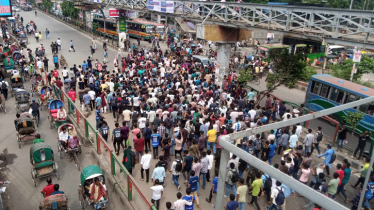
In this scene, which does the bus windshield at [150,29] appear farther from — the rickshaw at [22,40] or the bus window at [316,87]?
the bus window at [316,87]

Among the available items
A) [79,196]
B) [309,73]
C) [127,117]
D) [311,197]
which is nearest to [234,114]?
[127,117]

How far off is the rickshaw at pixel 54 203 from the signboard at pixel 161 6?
713 inches

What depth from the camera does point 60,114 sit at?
12.5 metres

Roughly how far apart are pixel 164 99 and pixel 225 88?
5188mm

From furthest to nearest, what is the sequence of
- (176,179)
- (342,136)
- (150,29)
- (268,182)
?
(150,29) < (342,136) < (176,179) < (268,182)

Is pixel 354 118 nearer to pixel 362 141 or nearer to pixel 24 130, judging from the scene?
pixel 362 141

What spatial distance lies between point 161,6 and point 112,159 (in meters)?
17.4

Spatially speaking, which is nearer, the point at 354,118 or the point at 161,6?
the point at 354,118

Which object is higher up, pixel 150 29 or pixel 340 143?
pixel 150 29

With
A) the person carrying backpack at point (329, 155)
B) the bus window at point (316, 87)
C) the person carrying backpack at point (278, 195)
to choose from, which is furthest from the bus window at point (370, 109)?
A: the person carrying backpack at point (278, 195)

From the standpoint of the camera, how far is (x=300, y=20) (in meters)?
17.4

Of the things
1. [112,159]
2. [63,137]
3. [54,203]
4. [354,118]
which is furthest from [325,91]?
[54,203]

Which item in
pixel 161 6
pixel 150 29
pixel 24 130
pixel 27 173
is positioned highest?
pixel 161 6

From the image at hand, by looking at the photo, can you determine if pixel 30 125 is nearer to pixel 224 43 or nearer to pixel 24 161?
pixel 24 161
